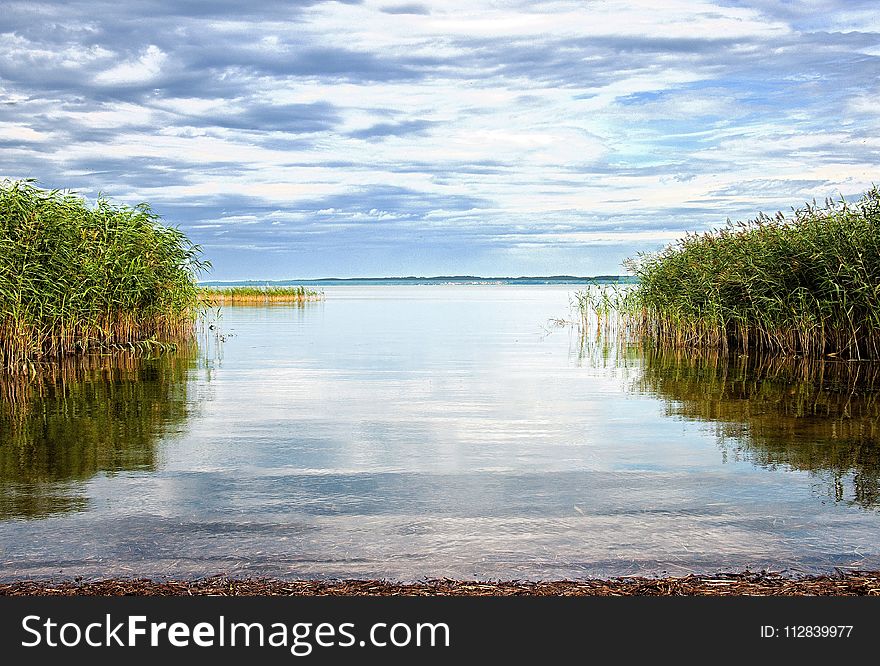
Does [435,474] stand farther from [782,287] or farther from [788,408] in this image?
[782,287]

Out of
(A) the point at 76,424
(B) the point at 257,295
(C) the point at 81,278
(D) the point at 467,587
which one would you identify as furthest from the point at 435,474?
(B) the point at 257,295

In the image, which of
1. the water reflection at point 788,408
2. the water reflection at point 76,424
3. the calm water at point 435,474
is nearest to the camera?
the calm water at point 435,474

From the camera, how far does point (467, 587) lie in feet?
15.6

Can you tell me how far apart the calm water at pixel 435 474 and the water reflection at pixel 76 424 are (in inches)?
1.7

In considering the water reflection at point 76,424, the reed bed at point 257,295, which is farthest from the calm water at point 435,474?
the reed bed at point 257,295

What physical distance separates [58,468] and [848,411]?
8892 millimetres

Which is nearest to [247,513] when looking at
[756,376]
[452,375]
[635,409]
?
[635,409]

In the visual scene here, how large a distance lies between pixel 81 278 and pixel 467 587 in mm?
13454

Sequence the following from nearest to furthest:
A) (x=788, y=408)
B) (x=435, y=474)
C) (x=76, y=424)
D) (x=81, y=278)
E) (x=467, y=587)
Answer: (x=467, y=587), (x=435, y=474), (x=76, y=424), (x=788, y=408), (x=81, y=278)

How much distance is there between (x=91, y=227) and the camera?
700 inches

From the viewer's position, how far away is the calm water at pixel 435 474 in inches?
212

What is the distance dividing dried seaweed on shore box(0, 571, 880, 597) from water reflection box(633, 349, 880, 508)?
83.7 inches

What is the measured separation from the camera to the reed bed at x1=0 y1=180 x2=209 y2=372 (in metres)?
14.7

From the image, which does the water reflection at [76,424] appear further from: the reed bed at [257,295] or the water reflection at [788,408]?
the reed bed at [257,295]
